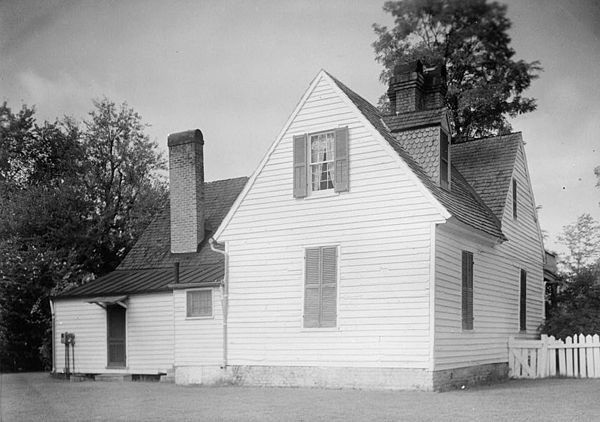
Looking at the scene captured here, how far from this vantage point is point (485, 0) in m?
4.84

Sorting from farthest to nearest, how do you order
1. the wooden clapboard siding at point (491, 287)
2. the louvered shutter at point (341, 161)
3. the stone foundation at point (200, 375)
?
the stone foundation at point (200, 375)
the louvered shutter at point (341, 161)
the wooden clapboard siding at point (491, 287)

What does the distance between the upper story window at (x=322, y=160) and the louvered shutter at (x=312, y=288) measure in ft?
3.96

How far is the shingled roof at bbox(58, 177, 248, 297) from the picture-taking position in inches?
647

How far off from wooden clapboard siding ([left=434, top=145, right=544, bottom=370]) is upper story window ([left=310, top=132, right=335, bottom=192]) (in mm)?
2237

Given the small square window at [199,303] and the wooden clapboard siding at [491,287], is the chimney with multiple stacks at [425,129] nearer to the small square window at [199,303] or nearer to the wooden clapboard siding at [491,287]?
the wooden clapboard siding at [491,287]

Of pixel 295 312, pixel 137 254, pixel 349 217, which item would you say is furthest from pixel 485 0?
pixel 137 254

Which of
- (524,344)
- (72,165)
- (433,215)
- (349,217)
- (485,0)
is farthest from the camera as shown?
(524,344)

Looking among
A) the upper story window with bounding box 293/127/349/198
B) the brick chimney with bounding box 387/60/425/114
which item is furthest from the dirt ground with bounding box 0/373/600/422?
the brick chimney with bounding box 387/60/425/114

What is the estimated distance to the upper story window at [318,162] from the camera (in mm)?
12984

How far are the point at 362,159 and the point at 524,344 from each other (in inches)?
232

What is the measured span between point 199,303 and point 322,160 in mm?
4284

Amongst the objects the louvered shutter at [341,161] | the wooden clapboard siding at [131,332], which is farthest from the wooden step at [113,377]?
the louvered shutter at [341,161]

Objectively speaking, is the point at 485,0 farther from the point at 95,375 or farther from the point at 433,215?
the point at 95,375

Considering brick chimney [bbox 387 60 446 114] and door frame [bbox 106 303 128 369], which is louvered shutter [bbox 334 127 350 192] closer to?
brick chimney [bbox 387 60 446 114]
